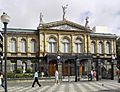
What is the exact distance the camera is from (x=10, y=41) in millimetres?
58812

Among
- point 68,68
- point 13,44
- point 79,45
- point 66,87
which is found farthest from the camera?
point 79,45

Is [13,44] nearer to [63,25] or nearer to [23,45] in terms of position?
[23,45]

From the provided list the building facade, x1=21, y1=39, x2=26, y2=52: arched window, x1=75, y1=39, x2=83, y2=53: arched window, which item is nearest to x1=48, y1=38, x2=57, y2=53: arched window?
the building facade

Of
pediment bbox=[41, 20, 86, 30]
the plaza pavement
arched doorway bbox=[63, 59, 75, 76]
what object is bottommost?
the plaza pavement

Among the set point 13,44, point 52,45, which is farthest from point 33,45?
point 13,44

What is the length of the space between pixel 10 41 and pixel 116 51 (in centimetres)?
2627

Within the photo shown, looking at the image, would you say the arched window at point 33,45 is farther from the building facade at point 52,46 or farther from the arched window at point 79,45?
the arched window at point 79,45

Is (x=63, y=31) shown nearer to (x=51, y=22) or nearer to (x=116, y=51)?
(x=51, y=22)

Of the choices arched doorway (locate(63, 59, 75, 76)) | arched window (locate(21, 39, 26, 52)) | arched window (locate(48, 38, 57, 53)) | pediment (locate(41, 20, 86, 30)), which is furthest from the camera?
arched window (locate(48, 38, 57, 53))

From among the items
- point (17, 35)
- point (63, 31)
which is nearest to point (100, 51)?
point (63, 31)

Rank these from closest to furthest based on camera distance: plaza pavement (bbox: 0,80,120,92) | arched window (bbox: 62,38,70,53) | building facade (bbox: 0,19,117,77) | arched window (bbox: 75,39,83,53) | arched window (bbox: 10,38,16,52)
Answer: plaza pavement (bbox: 0,80,120,92), building facade (bbox: 0,19,117,77), arched window (bbox: 10,38,16,52), arched window (bbox: 62,38,70,53), arched window (bbox: 75,39,83,53)

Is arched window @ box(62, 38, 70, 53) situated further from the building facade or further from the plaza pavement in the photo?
the plaza pavement

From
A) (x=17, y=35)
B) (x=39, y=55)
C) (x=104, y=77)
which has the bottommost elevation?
(x=104, y=77)

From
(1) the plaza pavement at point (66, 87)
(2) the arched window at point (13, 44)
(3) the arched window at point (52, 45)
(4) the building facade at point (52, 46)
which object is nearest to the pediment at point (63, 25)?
(4) the building facade at point (52, 46)
